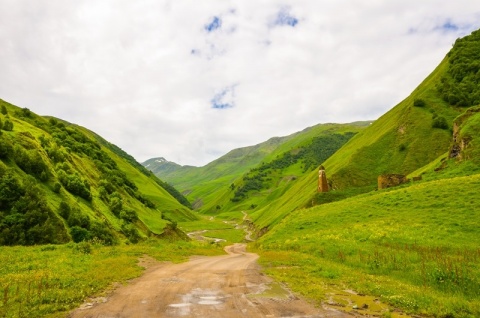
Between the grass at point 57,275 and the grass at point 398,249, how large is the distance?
966cm

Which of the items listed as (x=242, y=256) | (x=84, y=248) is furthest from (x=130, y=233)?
Result: (x=84, y=248)

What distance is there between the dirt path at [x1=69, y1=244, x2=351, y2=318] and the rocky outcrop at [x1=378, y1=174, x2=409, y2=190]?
160 feet

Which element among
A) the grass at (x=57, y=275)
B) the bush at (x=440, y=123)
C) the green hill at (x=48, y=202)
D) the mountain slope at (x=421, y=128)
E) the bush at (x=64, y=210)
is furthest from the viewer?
the bush at (x=440, y=123)

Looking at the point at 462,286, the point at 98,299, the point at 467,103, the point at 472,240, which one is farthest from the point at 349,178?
the point at 98,299

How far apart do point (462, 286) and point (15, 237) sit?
35.5 meters

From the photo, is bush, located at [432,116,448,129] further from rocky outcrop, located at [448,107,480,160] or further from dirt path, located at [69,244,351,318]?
dirt path, located at [69,244,351,318]

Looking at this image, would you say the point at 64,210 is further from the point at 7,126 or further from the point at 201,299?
the point at 201,299

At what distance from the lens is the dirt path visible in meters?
11.3

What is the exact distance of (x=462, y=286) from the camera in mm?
17734

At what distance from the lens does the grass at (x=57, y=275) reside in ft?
38.4

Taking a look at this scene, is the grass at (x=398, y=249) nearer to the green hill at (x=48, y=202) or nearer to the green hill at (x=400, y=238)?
the green hill at (x=400, y=238)

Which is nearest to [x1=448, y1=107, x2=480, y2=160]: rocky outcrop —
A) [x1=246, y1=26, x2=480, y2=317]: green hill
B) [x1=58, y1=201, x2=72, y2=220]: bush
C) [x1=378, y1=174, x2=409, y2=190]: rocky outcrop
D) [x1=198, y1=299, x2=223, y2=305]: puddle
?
[x1=246, y1=26, x2=480, y2=317]: green hill

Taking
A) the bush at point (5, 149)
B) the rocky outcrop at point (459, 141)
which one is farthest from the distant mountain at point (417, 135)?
Result: the bush at point (5, 149)

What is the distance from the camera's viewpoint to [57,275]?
16.2m
